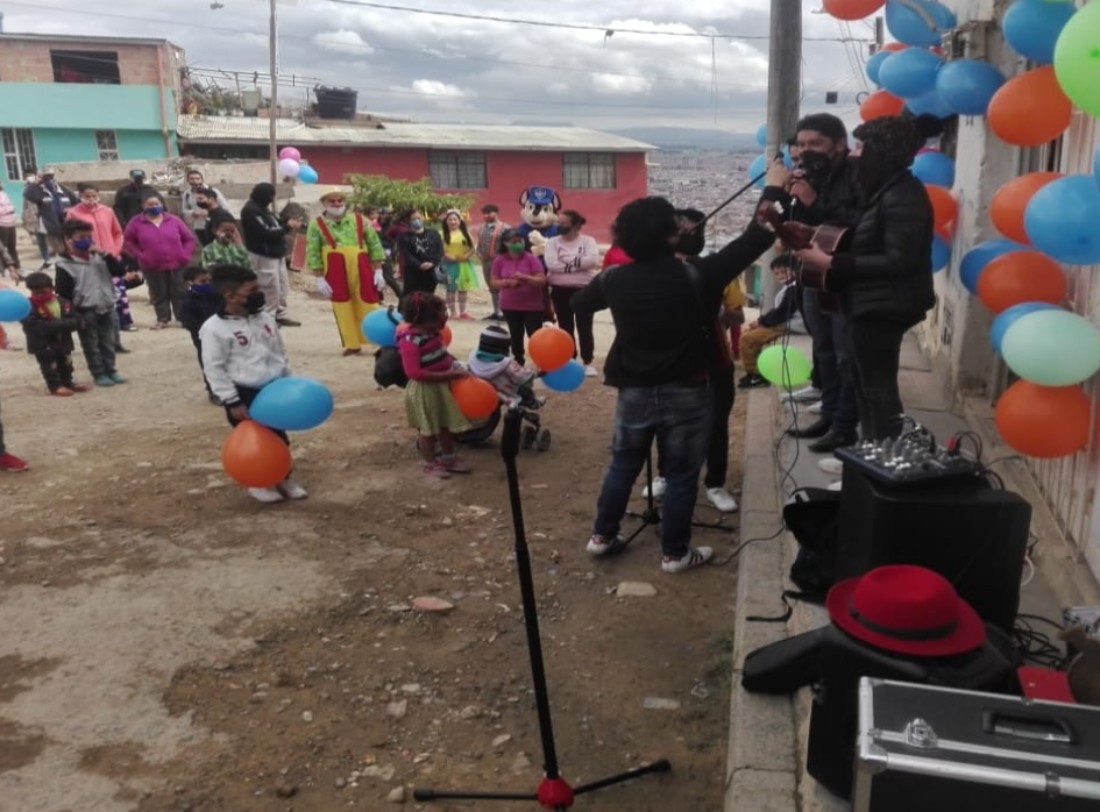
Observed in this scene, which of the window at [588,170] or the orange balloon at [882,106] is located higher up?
the window at [588,170]

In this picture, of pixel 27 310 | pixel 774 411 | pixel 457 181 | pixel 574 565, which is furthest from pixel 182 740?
pixel 457 181

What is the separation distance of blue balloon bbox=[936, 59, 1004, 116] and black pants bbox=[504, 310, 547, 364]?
14.4 ft

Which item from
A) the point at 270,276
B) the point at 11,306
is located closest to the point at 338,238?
the point at 270,276

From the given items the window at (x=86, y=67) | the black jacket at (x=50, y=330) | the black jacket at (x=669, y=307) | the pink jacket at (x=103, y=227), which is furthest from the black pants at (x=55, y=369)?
the window at (x=86, y=67)

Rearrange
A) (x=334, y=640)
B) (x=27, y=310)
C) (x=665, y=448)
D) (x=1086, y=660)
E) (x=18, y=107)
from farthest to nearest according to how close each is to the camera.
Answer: (x=18, y=107), (x=27, y=310), (x=665, y=448), (x=334, y=640), (x=1086, y=660)

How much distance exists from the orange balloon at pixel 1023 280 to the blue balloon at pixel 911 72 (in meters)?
1.68

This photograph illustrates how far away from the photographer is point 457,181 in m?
31.2

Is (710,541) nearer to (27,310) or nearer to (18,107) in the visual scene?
(27,310)

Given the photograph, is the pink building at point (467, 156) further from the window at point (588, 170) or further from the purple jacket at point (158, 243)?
the purple jacket at point (158, 243)

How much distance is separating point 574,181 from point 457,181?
4.11m

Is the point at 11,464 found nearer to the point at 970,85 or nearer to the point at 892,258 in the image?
the point at 892,258

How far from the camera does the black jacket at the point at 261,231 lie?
412 inches

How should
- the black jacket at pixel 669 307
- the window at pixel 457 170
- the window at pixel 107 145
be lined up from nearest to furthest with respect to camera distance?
the black jacket at pixel 669 307
the window at pixel 107 145
the window at pixel 457 170

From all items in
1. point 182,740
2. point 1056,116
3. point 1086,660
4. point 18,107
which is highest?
point 18,107
